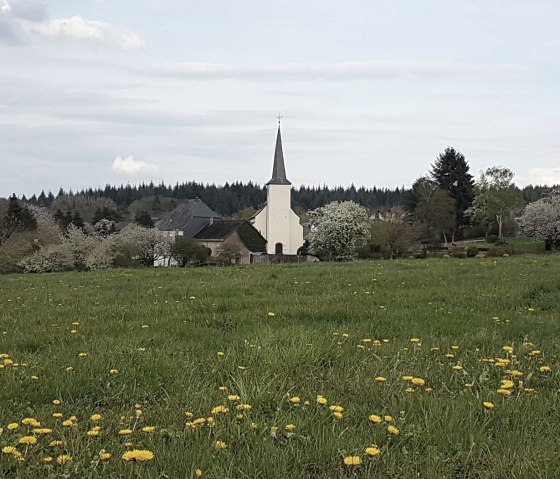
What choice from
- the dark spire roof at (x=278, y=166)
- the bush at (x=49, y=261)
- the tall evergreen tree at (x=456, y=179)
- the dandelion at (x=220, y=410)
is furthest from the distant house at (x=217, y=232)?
the dandelion at (x=220, y=410)

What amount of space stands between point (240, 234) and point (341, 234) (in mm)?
24982

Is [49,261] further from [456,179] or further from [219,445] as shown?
[456,179]

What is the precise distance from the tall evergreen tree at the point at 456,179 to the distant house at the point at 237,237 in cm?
2727

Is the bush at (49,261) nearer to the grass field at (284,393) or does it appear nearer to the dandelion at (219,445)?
the grass field at (284,393)

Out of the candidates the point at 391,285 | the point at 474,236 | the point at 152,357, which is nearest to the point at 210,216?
the point at 474,236

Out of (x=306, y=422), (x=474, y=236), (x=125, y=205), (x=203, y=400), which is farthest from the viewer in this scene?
(x=125, y=205)

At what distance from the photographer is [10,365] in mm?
5012

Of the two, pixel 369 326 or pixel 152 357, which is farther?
pixel 369 326

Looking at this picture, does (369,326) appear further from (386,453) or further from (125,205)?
(125,205)

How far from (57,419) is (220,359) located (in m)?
1.87

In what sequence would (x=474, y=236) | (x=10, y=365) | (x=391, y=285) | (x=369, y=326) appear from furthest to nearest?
(x=474, y=236)
(x=391, y=285)
(x=369, y=326)
(x=10, y=365)

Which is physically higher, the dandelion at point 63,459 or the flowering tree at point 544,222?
the flowering tree at point 544,222

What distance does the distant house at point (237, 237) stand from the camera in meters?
70.8

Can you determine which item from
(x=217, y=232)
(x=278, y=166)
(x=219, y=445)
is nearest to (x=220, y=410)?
(x=219, y=445)
